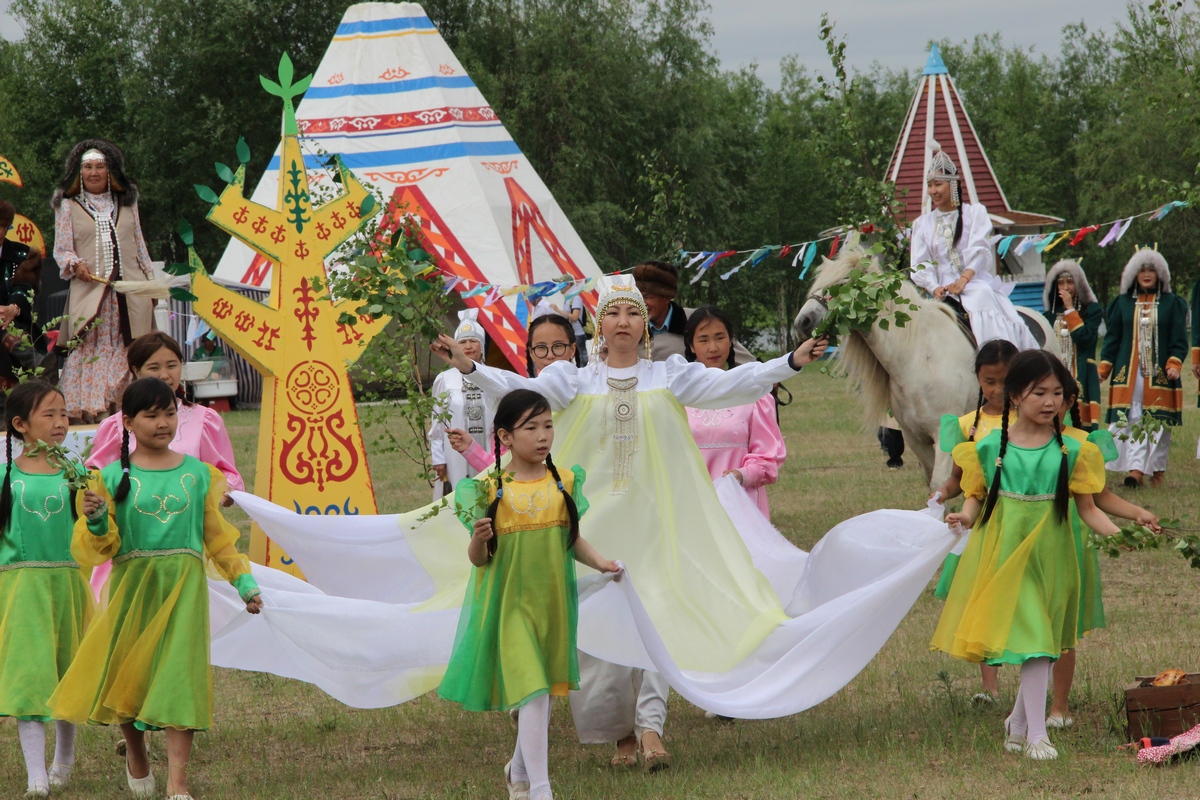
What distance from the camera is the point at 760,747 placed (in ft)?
16.3

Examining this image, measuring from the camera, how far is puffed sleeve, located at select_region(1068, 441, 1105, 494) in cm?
466

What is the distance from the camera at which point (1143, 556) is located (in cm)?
840

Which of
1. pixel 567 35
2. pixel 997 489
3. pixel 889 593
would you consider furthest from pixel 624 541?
pixel 567 35

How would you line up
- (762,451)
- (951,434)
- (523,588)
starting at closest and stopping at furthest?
(523,588), (951,434), (762,451)

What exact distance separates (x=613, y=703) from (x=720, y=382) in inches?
47.8

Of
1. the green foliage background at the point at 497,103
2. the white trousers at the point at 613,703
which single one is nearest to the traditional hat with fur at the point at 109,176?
the white trousers at the point at 613,703

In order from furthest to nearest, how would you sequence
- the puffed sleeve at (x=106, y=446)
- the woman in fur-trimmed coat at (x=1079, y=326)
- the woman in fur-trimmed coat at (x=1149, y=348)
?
1. the woman in fur-trimmed coat at (x=1079, y=326)
2. the woman in fur-trimmed coat at (x=1149, y=348)
3. the puffed sleeve at (x=106, y=446)

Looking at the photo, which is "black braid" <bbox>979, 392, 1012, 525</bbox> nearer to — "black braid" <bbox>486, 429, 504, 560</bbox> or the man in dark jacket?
"black braid" <bbox>486, 429, 504, 560</bbox>

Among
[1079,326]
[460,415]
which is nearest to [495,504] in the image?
[460,415]

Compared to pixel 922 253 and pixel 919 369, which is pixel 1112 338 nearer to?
pixel 922 253

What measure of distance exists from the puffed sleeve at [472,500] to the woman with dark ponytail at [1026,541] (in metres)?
1.66

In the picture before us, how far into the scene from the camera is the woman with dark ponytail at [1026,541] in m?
4.55

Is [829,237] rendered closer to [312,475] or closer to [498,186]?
[498,186]

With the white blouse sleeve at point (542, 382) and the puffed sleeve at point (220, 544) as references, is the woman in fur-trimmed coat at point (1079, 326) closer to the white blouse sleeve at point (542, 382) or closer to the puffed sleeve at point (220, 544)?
the white blouse sleeve at point (542, 382)
